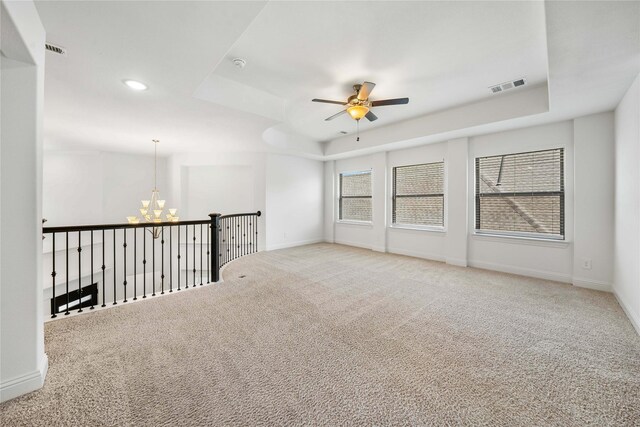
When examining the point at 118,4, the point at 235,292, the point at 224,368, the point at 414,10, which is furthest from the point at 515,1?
the point at 235,292

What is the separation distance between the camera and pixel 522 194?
4199mm

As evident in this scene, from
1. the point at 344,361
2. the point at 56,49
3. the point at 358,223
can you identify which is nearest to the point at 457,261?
the point at 358,223

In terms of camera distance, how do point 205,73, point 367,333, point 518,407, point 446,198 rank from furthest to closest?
point 446,198 < point 205,73 < point 367,333 < point 518,407

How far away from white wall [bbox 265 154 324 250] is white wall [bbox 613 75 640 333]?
5.75 m

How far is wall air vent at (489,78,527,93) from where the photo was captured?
3.28 metres

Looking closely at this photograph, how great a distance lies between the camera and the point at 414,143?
522 centimetres

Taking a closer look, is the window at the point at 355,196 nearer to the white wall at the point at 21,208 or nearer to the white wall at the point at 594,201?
the white wall at the point at 594,201

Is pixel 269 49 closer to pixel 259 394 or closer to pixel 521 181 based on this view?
pixel 259 394

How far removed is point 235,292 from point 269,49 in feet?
9.76

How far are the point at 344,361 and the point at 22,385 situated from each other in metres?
2.08

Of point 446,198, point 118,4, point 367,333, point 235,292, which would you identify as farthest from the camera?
point 446,198

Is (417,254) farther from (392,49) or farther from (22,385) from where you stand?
(22,385)

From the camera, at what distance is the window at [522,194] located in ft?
12.9

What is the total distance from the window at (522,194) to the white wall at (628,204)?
70 centimetres
